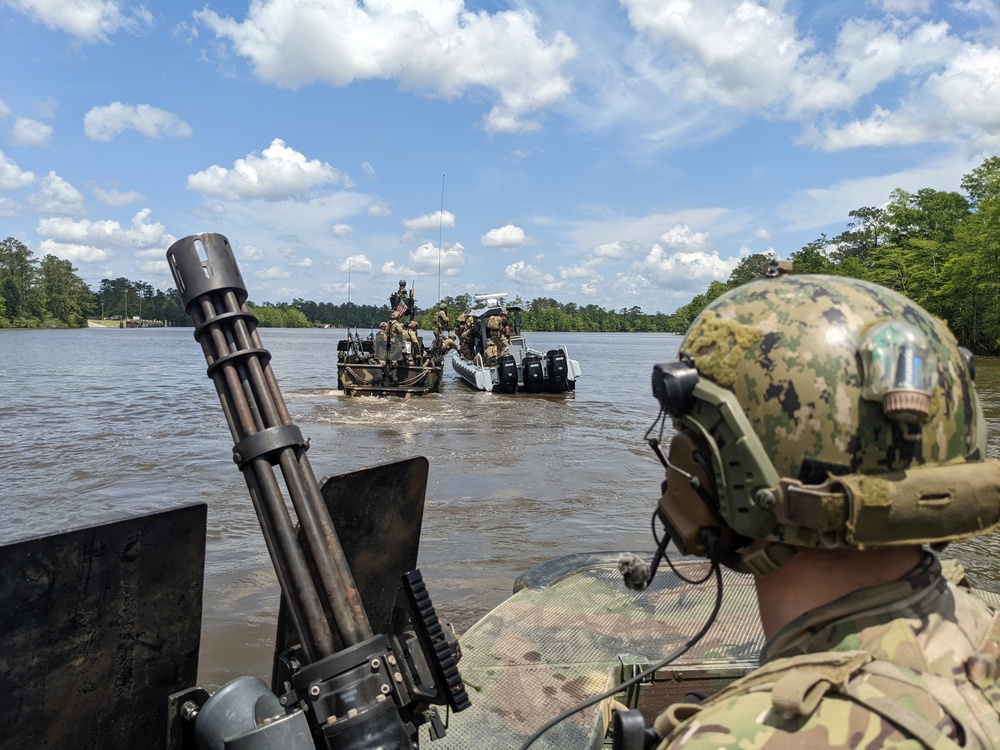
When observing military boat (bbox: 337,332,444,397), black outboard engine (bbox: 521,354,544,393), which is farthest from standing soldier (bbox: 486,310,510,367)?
military boat (bbox: 337,332,444,397)

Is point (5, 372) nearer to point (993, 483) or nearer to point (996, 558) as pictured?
point (996, 558)

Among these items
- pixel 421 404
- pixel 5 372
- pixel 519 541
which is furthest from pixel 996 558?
pixel 5 372

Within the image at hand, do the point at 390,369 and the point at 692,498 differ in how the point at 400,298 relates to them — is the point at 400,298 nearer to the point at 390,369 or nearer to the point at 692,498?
the point at 390,369

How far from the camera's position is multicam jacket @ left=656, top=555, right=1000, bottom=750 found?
1.17 metres

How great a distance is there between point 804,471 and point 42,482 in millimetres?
12647

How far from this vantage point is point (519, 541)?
902 centimetres

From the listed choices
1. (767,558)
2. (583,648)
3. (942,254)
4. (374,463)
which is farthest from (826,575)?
(942,254)

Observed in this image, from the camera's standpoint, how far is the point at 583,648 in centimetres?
379

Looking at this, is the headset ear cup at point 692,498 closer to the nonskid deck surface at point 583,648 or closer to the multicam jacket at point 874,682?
the multicam jacket at point 874,682

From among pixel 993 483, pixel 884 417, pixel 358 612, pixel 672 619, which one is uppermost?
pixel 884 417

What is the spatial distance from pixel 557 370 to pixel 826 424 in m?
24.2

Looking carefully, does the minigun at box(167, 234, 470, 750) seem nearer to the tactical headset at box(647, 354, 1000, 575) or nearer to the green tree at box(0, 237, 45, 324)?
the tactical headset at box(647, 354, 1000, 575)

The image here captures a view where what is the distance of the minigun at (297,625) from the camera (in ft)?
6.07

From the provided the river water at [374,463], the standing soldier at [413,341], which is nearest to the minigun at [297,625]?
the river water at [374,463]
